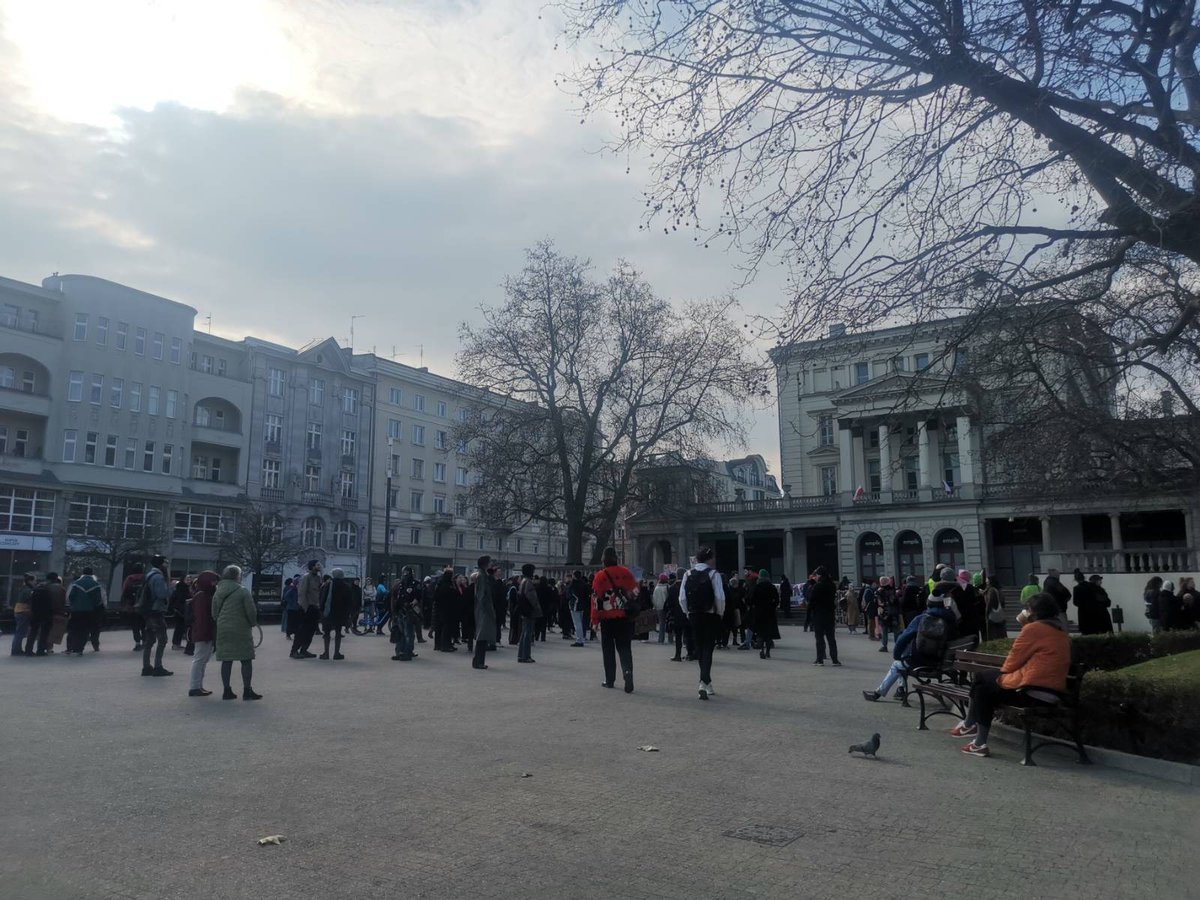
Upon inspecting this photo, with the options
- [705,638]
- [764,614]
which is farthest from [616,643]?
[764,614]

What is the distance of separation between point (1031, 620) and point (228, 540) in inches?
1990

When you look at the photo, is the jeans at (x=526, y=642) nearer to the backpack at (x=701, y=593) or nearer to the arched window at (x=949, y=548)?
the backpack at (x=701, y=593)

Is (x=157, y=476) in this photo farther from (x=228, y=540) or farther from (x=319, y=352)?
(x=319, y=352)

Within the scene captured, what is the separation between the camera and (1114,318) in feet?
52.5

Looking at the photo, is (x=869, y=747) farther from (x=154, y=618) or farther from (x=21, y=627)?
(x=21, y=627)

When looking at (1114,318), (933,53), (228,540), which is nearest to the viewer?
(933,53)

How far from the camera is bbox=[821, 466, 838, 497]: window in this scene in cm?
6838

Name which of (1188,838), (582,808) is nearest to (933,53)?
(1188,838)

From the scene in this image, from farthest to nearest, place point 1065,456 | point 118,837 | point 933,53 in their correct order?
point 1065,456
point 933,53
point 118,837

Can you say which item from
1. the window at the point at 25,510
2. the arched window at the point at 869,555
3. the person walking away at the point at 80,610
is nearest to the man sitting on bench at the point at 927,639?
the person walking away at the point at 80,610

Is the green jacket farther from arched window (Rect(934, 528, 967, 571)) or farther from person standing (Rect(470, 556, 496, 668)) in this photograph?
arched window (Rect(934, 528, 967, 571))

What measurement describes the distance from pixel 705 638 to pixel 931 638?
2.78m

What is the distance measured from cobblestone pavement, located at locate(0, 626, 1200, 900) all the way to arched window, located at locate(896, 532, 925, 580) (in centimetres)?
5320

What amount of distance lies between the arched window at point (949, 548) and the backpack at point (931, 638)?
5242cm
